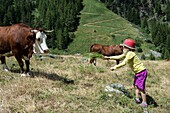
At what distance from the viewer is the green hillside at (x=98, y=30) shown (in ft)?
436

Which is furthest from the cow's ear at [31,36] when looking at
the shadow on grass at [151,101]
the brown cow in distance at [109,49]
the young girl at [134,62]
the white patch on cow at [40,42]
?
the brown cow in distance at [109,49]

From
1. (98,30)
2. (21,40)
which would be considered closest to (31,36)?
(21,40)

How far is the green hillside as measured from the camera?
436 ft

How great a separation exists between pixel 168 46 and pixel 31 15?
7340cm

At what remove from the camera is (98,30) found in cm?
14688

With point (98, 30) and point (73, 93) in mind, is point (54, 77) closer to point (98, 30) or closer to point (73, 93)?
point (73, 93)

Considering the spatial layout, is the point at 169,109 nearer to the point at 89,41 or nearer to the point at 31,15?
the point at 89,41

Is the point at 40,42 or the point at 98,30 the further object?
the point at 98,30

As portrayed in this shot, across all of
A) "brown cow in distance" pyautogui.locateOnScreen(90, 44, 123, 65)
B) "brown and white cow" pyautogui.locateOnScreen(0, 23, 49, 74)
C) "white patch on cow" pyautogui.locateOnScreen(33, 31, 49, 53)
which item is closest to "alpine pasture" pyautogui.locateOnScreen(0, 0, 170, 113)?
"brown and white cow" pyautogui.locateOnScreen(0, 23, 49, 74)

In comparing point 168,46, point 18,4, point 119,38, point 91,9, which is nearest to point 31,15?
point 18,4

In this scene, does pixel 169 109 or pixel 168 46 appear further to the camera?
pixel 168 46

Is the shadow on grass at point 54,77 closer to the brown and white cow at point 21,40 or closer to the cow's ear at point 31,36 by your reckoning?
the brown and white cow at point 21,40

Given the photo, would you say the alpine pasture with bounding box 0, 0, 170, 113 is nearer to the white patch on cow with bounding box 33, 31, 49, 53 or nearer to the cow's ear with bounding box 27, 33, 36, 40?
the white patch on cow with bounding box 33, 31, 49, 53

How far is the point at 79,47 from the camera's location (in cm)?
13012
